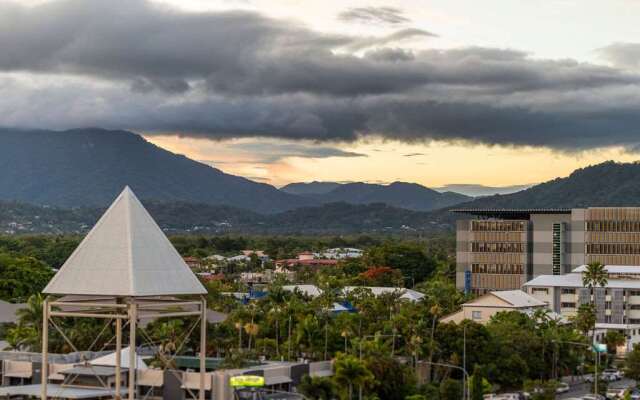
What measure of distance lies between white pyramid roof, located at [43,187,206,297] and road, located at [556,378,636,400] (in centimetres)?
5628

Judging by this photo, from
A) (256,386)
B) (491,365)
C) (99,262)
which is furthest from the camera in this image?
(491,365)

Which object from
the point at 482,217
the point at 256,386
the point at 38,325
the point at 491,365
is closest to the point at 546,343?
the point at 491,365

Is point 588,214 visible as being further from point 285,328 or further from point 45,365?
point 45,365

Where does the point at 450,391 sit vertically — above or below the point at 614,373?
above

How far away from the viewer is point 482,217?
614 ft

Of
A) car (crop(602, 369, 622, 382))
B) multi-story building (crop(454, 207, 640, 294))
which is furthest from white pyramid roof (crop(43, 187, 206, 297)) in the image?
multi-story building (crop(454, 207, 640, 294))

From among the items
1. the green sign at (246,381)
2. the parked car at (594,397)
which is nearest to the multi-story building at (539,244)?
the parked car at (594,397)

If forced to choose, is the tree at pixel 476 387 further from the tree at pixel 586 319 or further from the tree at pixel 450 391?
the tree at pixel 586 319

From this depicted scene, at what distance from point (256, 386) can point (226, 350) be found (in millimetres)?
23725

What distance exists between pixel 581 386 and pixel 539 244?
69.3 meters

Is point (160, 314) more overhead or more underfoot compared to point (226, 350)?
more overhead

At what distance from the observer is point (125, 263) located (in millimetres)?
41906

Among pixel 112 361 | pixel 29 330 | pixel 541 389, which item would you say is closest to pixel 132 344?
pixel 112 361

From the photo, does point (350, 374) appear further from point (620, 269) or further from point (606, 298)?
point (620, 269)
